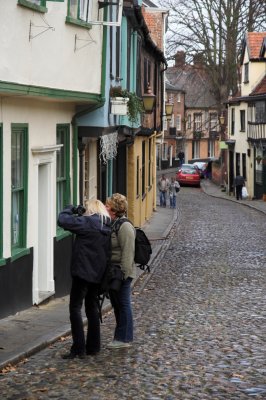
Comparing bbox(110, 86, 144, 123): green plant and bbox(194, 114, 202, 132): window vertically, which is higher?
bbox(194, 114, 202, 132): window

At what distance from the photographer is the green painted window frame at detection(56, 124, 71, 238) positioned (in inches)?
558

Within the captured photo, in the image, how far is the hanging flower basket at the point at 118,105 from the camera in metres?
16.5

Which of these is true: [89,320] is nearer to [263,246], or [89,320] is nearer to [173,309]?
[173,309]

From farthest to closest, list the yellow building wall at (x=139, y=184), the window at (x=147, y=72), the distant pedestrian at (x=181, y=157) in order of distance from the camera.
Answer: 1. the distant pedestrian at (x=181, y=157)
2. the window at (x=147, y=72)
3. the yellow building wall at (x=139, y=184)

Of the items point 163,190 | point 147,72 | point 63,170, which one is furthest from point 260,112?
point 63,170

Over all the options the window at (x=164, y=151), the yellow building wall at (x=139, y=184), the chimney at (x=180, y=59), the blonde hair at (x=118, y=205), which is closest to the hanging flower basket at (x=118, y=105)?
the blonde hair at (x=118, y=205)

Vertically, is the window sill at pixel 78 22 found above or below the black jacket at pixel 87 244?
above

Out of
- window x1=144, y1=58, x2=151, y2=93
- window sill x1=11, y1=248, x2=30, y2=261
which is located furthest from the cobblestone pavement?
window x1=144, y1=58, x2=151, y2=93

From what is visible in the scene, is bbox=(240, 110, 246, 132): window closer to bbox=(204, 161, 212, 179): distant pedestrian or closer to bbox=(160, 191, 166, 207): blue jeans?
bbox=(160, 191, 166, 207): blue jeans

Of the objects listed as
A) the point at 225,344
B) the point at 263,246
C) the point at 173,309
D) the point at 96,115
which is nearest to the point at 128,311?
the point at 225,344

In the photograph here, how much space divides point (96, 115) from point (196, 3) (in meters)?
38.8

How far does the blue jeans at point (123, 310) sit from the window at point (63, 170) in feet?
15.3

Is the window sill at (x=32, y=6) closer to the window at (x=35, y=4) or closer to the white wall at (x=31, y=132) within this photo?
the window at (x=35, y=4)

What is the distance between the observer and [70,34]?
13.2 m
